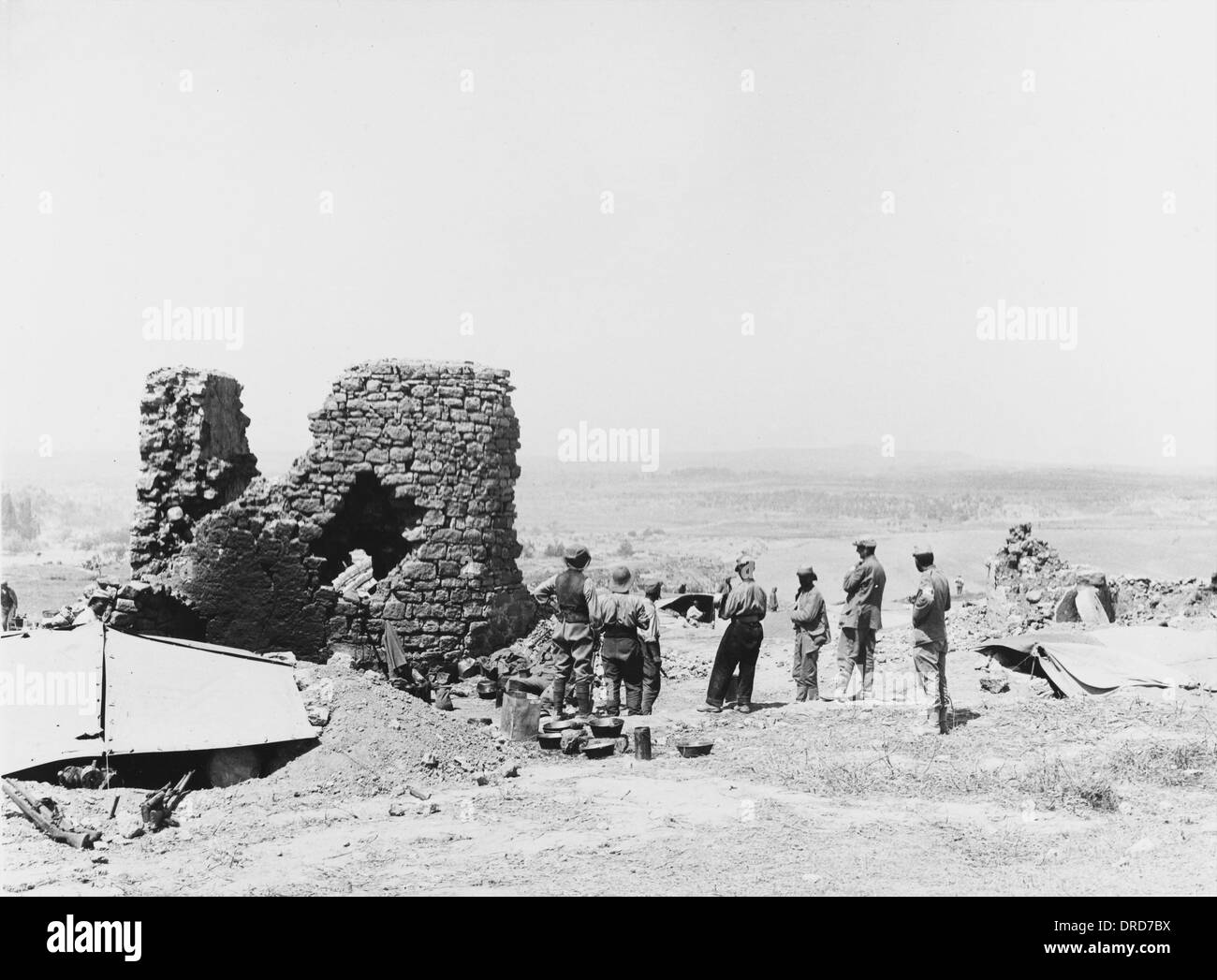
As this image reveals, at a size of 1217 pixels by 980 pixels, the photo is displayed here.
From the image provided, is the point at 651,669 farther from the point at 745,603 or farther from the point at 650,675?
the point at 745,603

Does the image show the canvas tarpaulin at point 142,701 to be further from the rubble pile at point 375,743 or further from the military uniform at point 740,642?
the military uniform at point 740,642

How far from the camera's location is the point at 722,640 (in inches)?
539

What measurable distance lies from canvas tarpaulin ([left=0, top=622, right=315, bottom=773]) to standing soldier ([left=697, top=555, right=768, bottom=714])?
171 inches

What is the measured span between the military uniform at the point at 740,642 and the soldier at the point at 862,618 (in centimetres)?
96

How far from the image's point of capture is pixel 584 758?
11484 mm

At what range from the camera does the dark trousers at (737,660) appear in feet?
44.3

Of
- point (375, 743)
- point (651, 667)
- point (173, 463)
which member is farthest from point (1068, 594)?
point (173, 463)

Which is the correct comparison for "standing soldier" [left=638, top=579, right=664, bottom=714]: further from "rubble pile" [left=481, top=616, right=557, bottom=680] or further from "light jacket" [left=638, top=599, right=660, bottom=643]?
"rubble pile" [left=481, top=616, right=557, bottom=680]

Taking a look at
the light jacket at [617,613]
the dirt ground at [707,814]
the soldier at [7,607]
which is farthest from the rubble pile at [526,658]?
the soldier at [7,607]

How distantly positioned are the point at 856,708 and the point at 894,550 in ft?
71.9

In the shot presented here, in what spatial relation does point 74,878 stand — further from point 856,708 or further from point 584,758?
point 856,708

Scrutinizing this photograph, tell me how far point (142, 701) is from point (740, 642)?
18.9 feet

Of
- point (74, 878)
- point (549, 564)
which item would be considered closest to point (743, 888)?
point (74, 878)

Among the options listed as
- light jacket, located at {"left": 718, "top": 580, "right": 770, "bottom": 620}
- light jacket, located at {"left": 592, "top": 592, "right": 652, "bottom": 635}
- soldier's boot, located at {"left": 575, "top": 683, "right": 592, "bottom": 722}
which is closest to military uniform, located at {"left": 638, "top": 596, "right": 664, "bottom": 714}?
light jacket, located at {"left": 592, "top": 592, "right": 652, "bottom": 635}
